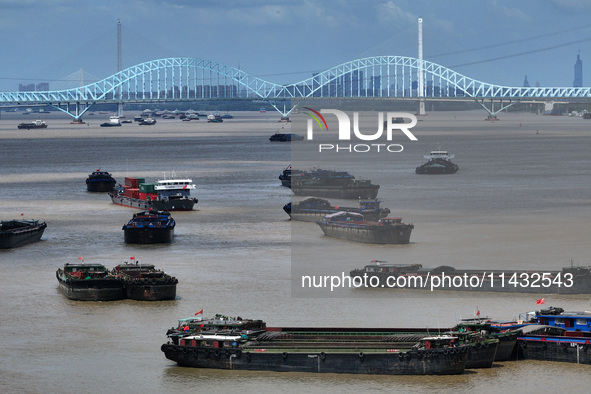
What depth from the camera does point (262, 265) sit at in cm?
4388

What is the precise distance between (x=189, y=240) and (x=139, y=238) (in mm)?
2518

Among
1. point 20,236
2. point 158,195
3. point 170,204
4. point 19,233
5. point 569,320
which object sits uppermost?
point 158,195

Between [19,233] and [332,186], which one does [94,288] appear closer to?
[19,233]

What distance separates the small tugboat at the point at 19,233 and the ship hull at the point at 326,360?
22.3m

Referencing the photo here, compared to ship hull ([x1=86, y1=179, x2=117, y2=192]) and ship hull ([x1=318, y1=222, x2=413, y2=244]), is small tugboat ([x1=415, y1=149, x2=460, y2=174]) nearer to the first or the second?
ship hull ([x1=86, y1=179, x2=117, y2=192])

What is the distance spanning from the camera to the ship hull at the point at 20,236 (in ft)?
163

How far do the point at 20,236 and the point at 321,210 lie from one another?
15.1 m

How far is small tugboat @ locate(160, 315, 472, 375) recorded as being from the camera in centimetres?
2841

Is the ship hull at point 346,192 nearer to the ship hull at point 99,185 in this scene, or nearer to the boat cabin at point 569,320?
the ship hull at point 99,185

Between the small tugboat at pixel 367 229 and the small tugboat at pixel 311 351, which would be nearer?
the small tugboat at pixel 311 351

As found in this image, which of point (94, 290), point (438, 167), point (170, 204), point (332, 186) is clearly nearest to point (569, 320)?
point (94, 290)

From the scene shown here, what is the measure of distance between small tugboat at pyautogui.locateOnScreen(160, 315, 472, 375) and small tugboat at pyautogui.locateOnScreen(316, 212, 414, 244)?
58.2 ft

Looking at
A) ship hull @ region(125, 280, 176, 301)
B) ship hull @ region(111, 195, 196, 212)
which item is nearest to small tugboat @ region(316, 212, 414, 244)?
ship hull @ region(125, 280, 176, 301)

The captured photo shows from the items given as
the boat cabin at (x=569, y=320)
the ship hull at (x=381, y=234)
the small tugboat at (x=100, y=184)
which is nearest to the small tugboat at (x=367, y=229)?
the ship hull at (x=381, y=234)
